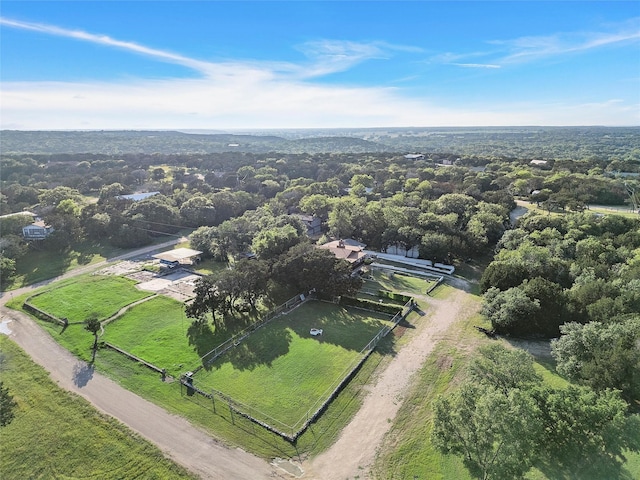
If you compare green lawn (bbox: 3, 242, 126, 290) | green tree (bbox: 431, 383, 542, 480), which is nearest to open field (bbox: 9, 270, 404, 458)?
green tree (bbox: 431, 383, 542, 480)

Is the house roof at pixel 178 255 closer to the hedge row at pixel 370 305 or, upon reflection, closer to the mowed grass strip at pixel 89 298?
the mowed grass strip at pixel 89 298

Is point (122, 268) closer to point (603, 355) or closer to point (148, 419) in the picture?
point (148, 419)

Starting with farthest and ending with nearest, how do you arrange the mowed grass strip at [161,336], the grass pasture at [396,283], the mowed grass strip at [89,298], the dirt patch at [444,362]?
the grass pasture at [396,283] < the mowed grass strip at [89,298] < the mowed grass strip at [161,336] < the dirt patch at [444,362]

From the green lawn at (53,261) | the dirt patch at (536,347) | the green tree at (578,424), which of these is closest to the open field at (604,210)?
the dirt patch at (536,347)

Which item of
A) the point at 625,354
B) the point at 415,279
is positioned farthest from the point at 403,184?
the point at 625,354

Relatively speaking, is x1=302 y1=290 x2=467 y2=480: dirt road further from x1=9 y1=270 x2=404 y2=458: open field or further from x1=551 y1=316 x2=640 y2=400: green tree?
x1=551 y1=316 x2=640 y2=400: green tree

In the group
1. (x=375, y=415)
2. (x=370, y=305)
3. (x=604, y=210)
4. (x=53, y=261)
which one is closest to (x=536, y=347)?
(x=370, y=305)
